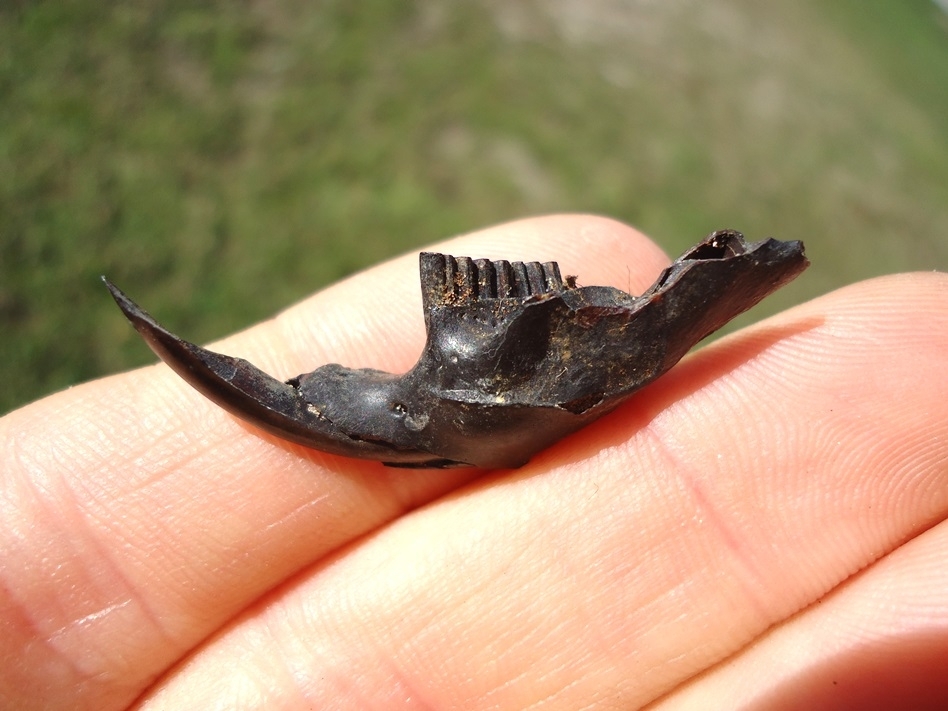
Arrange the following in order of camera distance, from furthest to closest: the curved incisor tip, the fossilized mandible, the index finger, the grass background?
1. the grass background
2. the index finger
3. the curved incisor tip
4. the fossilized mandible

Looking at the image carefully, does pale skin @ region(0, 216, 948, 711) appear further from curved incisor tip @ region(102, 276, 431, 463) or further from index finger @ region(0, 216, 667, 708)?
curved incisor tip @ region(102, 276, 431, 463)

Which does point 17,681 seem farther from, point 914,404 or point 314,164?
point 314,164

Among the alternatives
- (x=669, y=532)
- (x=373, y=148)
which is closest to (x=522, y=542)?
(x=669, y=532)

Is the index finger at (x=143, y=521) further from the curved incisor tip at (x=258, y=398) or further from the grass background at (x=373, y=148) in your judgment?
the grass background at (x=373, y=148)

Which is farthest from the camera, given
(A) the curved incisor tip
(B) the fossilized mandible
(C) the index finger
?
(C) the index finger

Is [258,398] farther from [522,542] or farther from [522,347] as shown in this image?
[522,542]

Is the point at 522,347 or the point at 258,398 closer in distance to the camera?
the point at 522,347

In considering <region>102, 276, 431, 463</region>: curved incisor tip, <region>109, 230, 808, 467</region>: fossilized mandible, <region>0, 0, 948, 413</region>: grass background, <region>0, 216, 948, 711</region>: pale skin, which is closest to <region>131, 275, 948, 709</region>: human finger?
<region>0, 216, 948, 711</region>: pale skin
